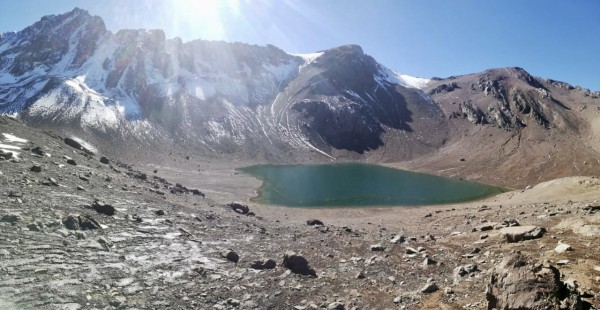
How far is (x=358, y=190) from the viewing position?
103438 mm

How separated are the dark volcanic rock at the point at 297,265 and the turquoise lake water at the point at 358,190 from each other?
62.3 m

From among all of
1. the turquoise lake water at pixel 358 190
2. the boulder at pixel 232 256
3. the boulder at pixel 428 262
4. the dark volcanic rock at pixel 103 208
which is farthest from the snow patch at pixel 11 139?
the turquoise lake water at pixel 358 190

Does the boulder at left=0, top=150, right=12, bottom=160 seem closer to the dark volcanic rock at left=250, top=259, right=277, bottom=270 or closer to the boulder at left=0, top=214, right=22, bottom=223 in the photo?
the boulder at left=0, top=214, right=22, bottom=223

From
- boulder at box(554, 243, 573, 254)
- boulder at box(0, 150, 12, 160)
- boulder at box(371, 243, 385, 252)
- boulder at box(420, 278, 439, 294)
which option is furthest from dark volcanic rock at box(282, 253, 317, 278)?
boulder at box(0, 150, 12, 160)

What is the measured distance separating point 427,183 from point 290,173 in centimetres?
4886

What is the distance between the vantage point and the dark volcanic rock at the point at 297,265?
1945 centimetres

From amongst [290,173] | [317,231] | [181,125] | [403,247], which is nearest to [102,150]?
[181,125]

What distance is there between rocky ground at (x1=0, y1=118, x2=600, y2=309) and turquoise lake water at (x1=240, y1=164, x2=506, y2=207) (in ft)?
183

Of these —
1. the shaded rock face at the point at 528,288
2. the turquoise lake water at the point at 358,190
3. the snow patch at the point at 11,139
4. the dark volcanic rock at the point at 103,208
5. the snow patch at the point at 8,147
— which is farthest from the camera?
the turquoise lake water at the point at 358,190

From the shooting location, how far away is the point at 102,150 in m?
136

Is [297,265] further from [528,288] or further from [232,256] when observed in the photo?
[528,288]

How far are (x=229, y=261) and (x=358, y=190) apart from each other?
85.9m

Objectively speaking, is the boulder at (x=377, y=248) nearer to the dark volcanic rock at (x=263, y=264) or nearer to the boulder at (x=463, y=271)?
the boulder at (x=463, y=271)

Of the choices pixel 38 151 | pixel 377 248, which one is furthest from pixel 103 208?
pixel 377 248
